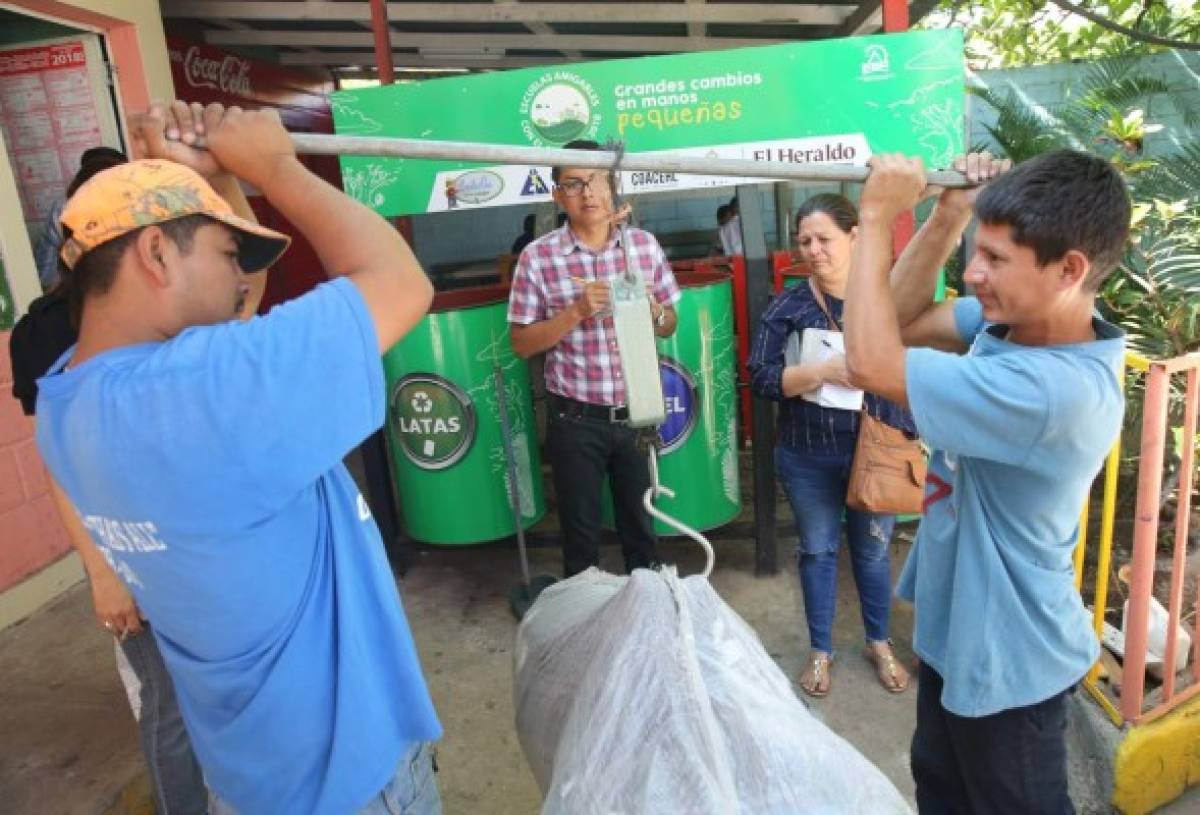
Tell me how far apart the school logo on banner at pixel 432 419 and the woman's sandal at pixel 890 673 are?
191cm

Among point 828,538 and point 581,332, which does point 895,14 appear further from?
point 828,538

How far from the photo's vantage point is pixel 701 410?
11.6ft

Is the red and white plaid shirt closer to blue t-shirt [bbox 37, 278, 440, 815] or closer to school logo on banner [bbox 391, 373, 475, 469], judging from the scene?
school logo on banner [bbox 391, 373, 475, 469]

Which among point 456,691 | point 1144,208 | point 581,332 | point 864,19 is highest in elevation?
point 864,19

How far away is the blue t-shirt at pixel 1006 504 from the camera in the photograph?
1361 mm

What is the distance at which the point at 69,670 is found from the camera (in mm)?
3191

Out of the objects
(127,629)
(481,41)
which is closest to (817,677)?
(127,629)

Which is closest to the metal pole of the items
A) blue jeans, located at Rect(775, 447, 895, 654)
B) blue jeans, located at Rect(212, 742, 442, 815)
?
blue jeans, located at Rect(212, 742, 442, 815)

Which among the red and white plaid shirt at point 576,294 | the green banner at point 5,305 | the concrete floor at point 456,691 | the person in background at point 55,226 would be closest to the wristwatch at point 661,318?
the red and white plaid shirt at point 576,294

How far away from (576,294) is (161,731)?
1906 millimetres

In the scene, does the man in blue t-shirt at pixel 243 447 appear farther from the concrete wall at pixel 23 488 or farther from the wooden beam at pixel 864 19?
the wooden beam at pixel 864 19

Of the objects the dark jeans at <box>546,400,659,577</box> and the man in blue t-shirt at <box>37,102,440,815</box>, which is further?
the dark jeans at <box>546,400,659,577</box>

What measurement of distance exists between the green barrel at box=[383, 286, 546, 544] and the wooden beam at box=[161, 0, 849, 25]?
8.47 ft

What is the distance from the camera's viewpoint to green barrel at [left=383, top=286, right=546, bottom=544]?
3.49 meters
